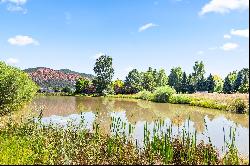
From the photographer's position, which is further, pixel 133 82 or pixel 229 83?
pixel 133 82

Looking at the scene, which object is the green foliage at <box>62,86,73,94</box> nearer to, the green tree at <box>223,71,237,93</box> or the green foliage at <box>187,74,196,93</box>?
the green foliage at <box>187,74,196,93</box>

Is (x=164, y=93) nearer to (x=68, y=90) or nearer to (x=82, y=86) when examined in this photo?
(x=82, y=86)

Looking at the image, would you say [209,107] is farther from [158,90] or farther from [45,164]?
[45,164]

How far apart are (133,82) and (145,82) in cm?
486

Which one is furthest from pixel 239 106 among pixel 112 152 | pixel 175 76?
pixel 175 76

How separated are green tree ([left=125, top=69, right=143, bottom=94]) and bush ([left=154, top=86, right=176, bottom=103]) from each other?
31983 mm

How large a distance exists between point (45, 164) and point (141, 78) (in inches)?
3459

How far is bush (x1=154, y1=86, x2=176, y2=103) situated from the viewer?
60594 mm

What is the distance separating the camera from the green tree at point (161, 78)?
9793 cm

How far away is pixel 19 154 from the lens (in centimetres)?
1453

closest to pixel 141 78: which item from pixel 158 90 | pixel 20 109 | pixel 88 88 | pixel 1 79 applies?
pixel 88 88

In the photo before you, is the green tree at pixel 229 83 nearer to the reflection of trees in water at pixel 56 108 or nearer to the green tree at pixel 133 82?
the green tree at pixel 133 82

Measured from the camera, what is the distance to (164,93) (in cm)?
6153

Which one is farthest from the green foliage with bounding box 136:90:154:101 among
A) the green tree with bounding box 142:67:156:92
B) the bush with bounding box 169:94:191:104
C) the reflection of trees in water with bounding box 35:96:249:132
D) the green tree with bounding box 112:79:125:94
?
the green tree with bounding box 112:79:125:94
